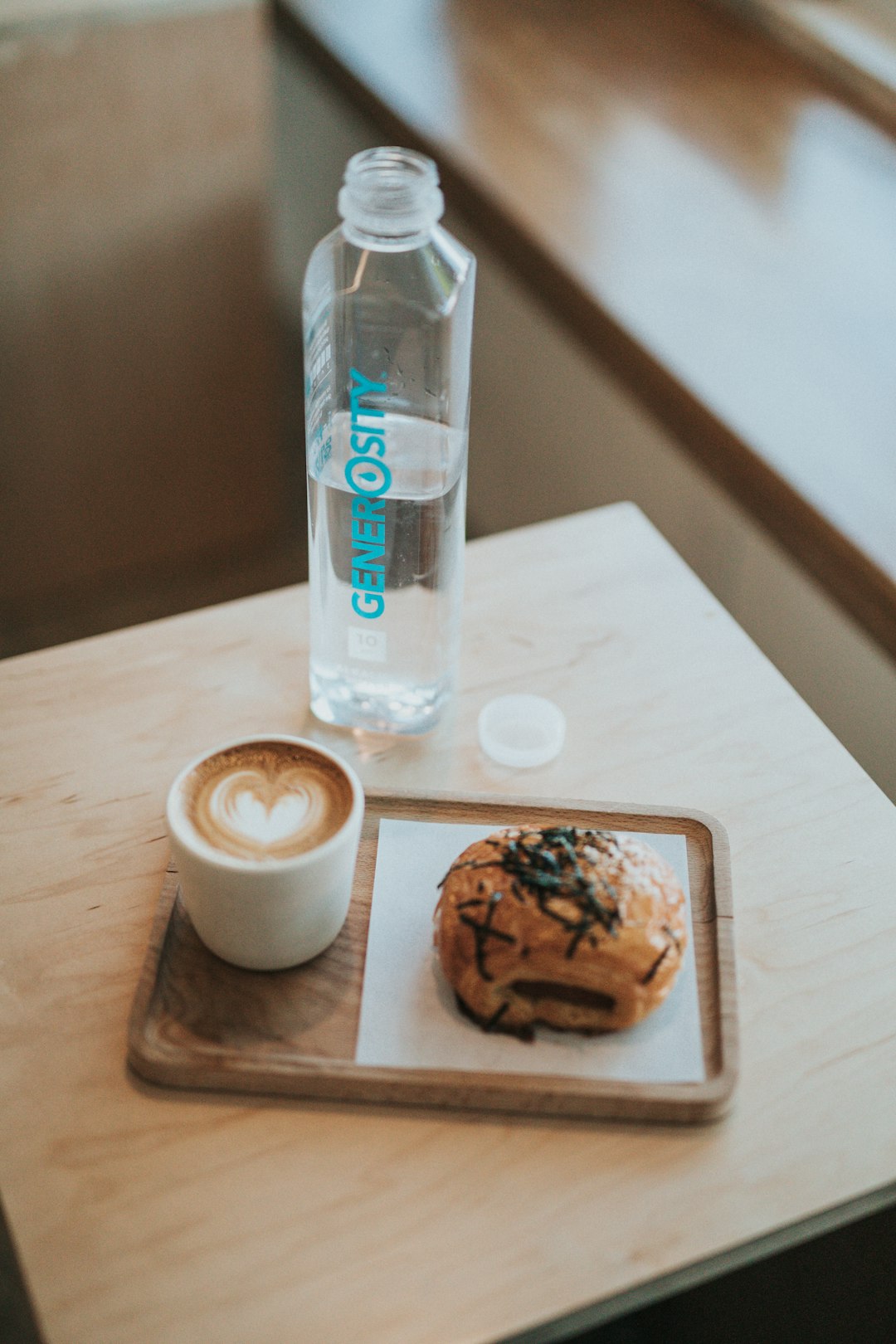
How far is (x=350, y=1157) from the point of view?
612 millimetres

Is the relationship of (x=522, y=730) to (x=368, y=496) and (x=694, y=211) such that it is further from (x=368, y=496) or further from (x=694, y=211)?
(x=694, y=211)

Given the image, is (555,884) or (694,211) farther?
(694,211)

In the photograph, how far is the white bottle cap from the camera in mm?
831

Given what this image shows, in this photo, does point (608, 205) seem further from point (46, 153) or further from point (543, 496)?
point (46, 153)

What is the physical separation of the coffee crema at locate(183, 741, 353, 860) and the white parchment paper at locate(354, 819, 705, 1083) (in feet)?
0.28

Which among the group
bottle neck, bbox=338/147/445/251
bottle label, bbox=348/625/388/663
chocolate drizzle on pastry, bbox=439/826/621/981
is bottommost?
bottle label, bbox=348/625/388/663

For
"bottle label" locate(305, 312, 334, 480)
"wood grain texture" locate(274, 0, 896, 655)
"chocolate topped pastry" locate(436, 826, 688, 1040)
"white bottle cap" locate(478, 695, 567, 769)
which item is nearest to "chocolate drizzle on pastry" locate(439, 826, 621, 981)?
"chocolate topped pastry" locate(436, 826, 688, 1040)

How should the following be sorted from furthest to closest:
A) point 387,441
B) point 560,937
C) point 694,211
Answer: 1. point 694,211
2. point 387,441
3. point 560,937

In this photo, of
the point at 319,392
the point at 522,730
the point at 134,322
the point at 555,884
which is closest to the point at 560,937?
the point at 555,884

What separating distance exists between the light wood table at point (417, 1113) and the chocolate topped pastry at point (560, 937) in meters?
0.06

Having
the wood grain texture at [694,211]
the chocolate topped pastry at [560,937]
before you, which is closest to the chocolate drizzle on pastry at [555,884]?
the chocolate topped pastry at [560,937]

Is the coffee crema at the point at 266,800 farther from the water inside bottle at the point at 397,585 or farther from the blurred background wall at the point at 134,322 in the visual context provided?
the blurred background wall at the point at 134,322

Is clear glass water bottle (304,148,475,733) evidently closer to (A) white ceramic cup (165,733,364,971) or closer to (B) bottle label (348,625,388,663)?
(B) bottle label (348,625,388,663)

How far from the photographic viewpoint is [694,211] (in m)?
1.53
